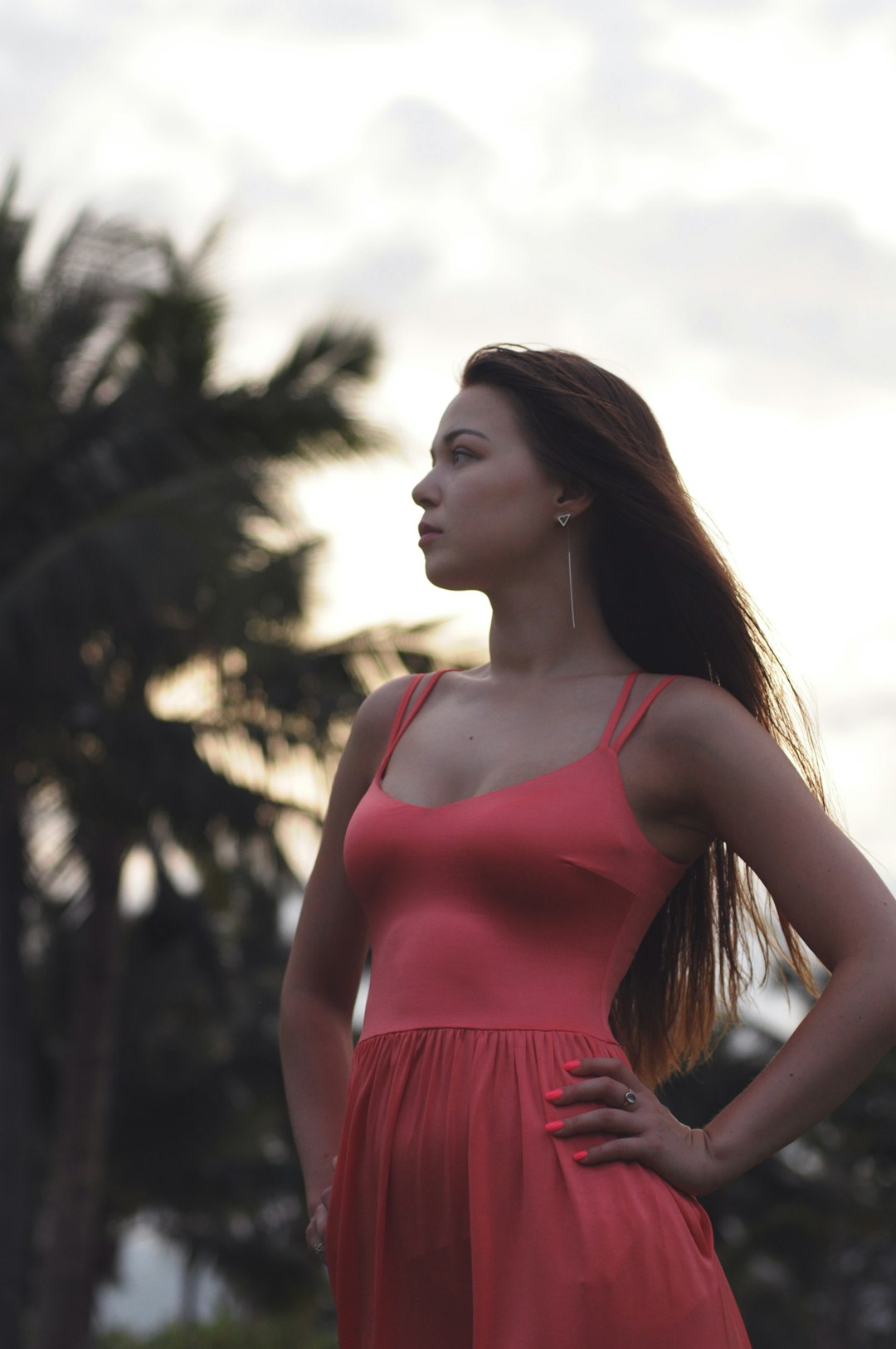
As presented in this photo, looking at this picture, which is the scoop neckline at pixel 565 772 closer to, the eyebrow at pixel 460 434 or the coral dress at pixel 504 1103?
the coral dress at pixel 504 1103

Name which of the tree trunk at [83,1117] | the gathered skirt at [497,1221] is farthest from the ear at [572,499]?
the tree trunk at [83,1117]

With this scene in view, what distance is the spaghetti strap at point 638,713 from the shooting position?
2.24 m

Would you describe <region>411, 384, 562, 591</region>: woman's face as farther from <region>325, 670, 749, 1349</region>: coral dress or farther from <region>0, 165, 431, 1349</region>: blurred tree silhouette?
<region>0, 165, 431, 1349</region>: blurred tree silhouette

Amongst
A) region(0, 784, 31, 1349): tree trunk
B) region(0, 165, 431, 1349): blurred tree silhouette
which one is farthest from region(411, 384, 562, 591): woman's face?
region(0, 784, 31, 1349): tree trunk

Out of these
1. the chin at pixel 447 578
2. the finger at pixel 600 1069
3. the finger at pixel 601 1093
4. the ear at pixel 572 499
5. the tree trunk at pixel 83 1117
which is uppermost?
the ear at pixel 572 499

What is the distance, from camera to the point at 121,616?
488 inches

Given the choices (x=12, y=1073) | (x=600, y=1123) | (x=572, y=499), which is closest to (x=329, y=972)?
(x=600, y=1123)

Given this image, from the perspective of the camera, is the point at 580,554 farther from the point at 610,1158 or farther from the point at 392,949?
the point at 610,1158

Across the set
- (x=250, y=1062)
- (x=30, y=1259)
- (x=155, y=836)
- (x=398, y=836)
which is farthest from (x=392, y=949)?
(x=30, y=1259)

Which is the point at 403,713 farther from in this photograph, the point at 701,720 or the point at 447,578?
the point at 701,720

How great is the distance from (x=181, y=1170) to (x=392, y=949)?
21.9 meters

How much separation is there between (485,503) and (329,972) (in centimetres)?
80

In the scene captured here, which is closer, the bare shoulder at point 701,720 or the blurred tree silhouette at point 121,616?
the bare shoulder at point 701,720

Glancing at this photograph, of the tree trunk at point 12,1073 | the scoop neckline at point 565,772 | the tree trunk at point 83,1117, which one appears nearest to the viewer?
the scoop neckline at point 565,772
